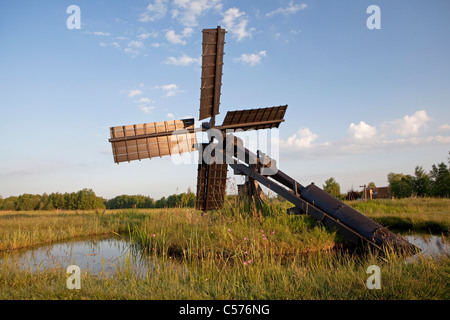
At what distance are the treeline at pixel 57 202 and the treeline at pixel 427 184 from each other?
58418 millimetres

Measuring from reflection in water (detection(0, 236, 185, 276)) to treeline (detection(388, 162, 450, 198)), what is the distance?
38.5 metres

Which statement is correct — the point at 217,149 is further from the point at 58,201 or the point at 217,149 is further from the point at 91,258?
the point at 58,201

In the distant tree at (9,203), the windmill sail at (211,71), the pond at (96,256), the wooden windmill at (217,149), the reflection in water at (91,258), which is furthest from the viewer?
the distant tree at (9,203)

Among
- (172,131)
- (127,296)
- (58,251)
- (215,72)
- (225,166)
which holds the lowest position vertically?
(58,251)

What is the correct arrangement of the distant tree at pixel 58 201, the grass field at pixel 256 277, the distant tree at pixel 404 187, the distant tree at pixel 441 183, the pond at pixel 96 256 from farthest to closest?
the distant tree at pixel 58 201 → the distant tree at pixel 404 187 → the distant tree at pixel 441 183 → the pond at pixel 96 256 → the grass field at pixel 256 277

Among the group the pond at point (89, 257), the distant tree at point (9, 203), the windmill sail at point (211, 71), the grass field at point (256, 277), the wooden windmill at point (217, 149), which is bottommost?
the distant tree at point (9, 203)

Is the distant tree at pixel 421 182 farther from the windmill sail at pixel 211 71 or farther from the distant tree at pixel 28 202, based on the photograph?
the distant tree at pixel 28 202

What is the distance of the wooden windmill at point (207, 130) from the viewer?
9.73 metres

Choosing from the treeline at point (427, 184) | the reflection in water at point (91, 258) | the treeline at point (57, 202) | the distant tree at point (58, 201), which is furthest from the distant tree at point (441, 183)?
the distant tree at point (58, 201)

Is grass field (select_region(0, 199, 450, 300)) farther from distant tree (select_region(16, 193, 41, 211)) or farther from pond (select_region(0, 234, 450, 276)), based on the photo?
distant tree (select_region(16, 193, 41, 211))

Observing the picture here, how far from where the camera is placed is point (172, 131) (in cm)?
1042
